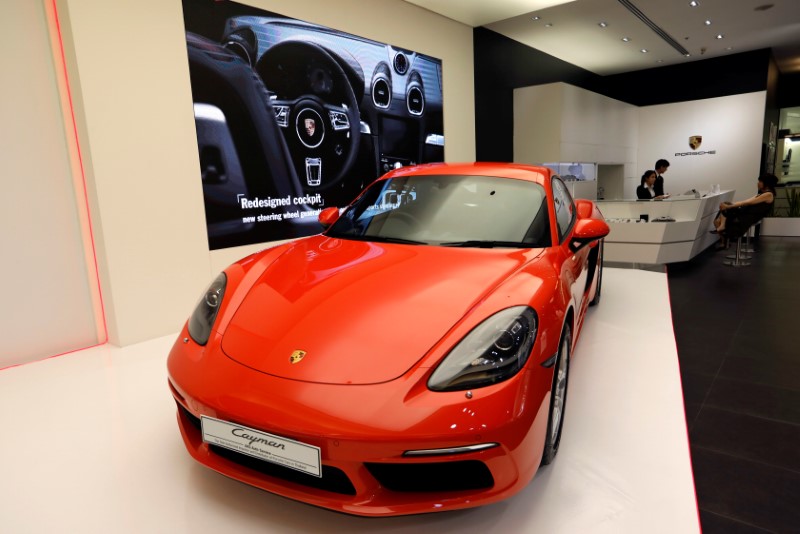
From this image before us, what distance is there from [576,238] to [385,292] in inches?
43.1

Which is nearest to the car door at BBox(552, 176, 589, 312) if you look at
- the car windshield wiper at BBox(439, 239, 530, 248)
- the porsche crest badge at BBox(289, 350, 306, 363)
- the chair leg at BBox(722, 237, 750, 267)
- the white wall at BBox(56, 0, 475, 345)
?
the car windshield wiper at BBox(439, 239, 530, 248)

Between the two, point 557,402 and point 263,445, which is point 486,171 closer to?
point 557,402

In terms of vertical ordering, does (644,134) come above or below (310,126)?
above

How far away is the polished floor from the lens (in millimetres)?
1583

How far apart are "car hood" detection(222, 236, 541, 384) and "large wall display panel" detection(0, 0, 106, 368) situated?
2.14 m

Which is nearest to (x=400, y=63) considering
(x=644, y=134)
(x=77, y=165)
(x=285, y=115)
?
(x=285, y=115)

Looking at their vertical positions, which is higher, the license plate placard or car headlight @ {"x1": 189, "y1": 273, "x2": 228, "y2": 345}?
car headlight @ {"x1": 189, "y1": 273, "x2": 228, "y2": 345}

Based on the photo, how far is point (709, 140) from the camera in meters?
10.2

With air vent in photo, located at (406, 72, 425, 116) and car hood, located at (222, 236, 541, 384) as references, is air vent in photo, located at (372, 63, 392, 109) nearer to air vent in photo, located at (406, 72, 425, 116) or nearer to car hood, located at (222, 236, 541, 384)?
air vent in photo, located at (406, 72, 425, 116)

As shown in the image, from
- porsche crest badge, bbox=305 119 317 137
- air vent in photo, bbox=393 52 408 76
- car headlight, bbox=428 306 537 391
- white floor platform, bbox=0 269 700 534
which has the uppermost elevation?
air vent in photo, bbox=393 52 408 76

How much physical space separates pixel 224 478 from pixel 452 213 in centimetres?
139

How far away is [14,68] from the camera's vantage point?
292cm

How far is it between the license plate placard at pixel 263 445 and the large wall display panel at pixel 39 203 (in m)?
2.49

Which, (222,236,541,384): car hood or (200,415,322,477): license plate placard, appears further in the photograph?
(222,236,541,384): car hood
